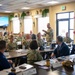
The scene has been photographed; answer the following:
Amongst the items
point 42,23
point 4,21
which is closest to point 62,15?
point 42,23

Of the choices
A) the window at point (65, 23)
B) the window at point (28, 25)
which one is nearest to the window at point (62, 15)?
the window at point (65, 23)

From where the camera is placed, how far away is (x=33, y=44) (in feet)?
10.9

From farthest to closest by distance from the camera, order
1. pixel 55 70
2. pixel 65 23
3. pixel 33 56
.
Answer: pixel 65 23 < pixel 33 56 < pixel 55 70

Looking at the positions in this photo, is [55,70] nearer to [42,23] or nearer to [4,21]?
[42,23]

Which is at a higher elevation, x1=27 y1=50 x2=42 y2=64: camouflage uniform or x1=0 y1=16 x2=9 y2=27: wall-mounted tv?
x1=0 y1=16 x2=9 y2=27: wall-mounted tv

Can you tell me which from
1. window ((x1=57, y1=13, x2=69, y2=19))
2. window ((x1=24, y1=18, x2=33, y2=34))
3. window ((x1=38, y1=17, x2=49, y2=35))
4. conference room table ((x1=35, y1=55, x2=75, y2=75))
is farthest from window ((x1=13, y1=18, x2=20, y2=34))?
conference room table ((x1=35, y1=55, x2=75, y2=75))

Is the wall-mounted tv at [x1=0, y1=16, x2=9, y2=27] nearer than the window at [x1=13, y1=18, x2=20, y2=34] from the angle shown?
No

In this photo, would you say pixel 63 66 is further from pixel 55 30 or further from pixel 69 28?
pixel 55 30

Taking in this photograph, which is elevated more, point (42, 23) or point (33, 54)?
point (42, 23)

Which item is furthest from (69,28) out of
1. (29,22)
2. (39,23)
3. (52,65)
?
(52,65)

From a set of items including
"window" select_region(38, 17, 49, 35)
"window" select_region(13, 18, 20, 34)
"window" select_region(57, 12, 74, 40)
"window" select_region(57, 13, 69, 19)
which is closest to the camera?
"window" select_region(57, 12, 74, 40)

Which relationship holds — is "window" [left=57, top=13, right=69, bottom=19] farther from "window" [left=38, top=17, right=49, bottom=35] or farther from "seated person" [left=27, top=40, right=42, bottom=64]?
"seated person" [left=27, top=40, right=42, bottom=64]

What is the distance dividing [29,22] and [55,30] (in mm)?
2807

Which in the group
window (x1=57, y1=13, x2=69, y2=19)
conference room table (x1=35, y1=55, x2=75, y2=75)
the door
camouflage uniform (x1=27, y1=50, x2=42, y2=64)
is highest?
window (x1=57, y1=13, x2=69, y2=19)
